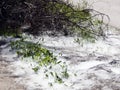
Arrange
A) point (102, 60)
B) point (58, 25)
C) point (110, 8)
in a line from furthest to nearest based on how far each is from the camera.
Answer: point (110, 8) → point (58, 25) → point (102, 60)

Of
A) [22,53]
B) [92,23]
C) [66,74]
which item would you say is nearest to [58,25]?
[92,23]

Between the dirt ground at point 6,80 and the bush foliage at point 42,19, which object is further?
the bush foliage at point 42,19

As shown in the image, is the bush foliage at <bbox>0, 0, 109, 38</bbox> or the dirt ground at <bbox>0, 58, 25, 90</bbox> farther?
the bush foliage at <bbox>0, 0, 109, 38</bbox>

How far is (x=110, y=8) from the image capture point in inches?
292

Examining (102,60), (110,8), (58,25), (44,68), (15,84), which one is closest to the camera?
(15,84)

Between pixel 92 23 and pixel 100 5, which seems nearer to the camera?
pixel 92 23

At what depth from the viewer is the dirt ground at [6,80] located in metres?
4.39

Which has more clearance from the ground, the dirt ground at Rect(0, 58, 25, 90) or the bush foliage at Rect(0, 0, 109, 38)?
the bush foliage at Rect(0, 0, 109, 38)

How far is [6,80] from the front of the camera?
4.56 meters

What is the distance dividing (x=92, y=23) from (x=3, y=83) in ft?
7.23

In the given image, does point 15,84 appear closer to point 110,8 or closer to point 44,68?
point 44,68

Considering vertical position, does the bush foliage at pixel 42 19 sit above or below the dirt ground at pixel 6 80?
above

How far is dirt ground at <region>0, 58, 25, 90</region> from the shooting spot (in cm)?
439

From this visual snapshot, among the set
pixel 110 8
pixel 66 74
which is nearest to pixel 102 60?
pixel 66 74
